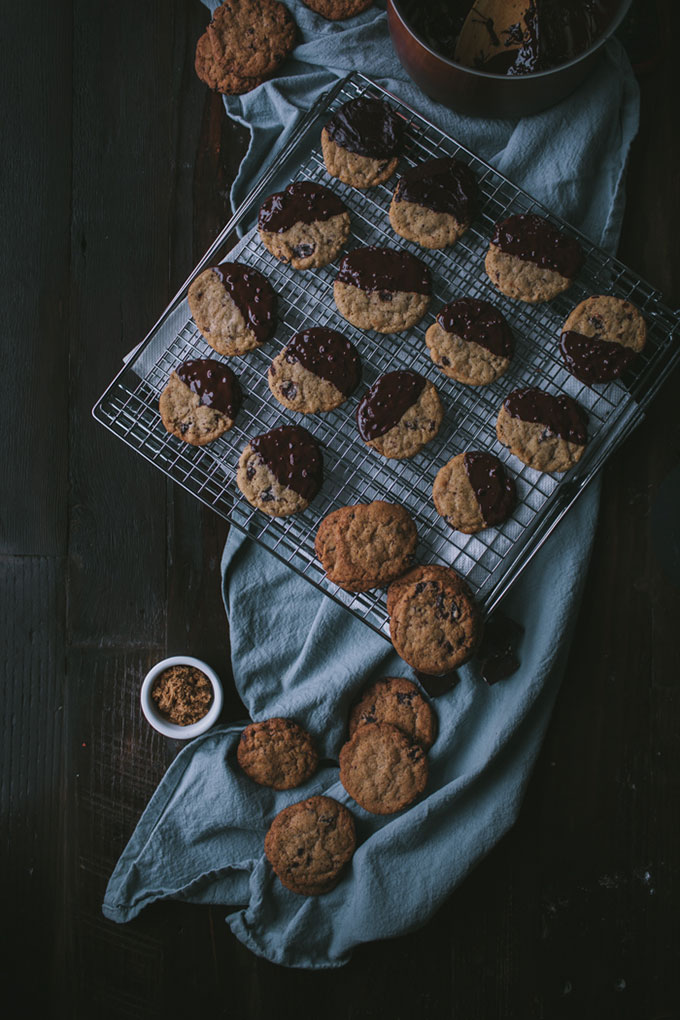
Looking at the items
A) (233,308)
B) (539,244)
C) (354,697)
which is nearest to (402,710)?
(354,697)

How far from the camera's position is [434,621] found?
63.5 inches

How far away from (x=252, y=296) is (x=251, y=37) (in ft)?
2.08

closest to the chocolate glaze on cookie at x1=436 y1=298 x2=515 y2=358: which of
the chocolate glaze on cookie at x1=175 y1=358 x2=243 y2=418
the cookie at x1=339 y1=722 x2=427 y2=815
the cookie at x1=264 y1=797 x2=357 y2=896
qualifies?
the chocolate glaze on cookie at x1=175 y1=358 x2=243 y2=418

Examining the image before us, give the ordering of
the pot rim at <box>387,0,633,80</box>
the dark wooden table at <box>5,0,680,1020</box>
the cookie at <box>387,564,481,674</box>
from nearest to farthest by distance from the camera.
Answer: the pot rim at <box>387,0,633,80</box>
the cookie at <box>387,564,481,674</box>
the dark wooden table at <box>5,0,680,1020</box>

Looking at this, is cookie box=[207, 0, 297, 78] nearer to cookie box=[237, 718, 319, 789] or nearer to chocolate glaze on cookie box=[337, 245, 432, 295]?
chocolate glaze on cookie box=[337, 245, 432, 295]

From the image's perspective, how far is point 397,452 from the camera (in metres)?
1.67

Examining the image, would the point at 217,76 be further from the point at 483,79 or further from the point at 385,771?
the point at 385,771

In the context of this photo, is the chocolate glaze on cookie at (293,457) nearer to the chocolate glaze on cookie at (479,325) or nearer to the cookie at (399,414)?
the cookie at (399,414)

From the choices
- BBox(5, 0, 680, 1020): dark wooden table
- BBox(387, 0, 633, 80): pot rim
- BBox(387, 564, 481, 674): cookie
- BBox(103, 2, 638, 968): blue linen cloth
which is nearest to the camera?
BBox(387, 0, 633, 80): pot rim

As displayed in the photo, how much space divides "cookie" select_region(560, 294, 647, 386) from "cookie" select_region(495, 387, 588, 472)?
85 millimetres

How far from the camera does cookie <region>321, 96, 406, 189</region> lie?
1.66m

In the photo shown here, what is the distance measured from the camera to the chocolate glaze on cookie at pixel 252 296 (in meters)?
1.67

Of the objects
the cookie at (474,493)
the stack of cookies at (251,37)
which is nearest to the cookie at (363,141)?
the stack of cookies at (251,37)

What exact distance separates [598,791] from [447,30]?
1.77 meters
